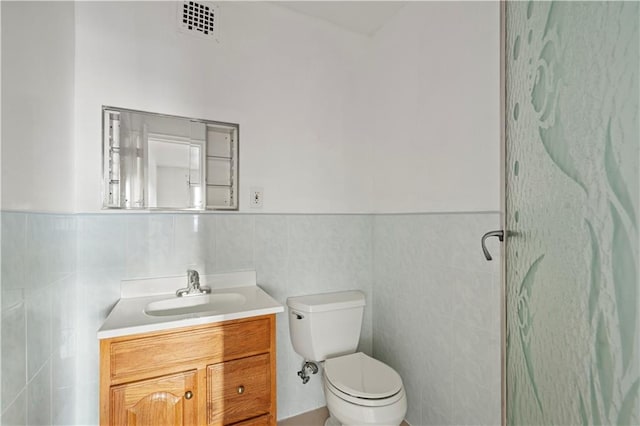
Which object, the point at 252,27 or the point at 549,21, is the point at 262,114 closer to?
the point at 252,27

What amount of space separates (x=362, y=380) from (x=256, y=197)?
1107 mm

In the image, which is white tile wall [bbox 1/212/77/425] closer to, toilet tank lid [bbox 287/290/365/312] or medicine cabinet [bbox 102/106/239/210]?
medicine cabinet [bbox 102/106/239/210]

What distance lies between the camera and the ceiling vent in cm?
158

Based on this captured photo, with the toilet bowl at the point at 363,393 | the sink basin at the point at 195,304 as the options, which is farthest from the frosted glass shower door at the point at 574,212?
the sink basin at the point at 195,304

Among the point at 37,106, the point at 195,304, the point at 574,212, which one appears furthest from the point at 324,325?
the point at 37,106

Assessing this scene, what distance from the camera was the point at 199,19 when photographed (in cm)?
162

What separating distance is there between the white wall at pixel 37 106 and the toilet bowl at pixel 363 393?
1347 millimetres

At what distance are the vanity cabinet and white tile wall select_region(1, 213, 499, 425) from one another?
0.23m

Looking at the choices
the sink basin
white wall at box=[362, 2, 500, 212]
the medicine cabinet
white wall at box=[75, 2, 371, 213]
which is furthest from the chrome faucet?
white wall at box=[362, 2, 500, 212]

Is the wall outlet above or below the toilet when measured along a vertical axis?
above

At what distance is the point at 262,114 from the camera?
1.77 meters

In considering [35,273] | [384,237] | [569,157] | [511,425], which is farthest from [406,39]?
[35,273]

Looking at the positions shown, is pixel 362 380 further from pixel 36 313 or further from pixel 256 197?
pixel 36 313

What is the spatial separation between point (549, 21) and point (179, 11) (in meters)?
1.70
